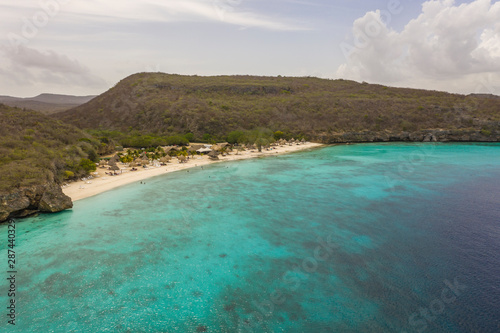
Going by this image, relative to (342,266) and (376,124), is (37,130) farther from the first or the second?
(376,124)

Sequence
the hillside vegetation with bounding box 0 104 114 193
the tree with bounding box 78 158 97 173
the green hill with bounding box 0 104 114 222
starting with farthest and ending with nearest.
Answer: the tree with bounding box 78 158 97 173, the hillside vegetation with bounding box 0 104 114 193, the green hill with bounding box 0 104 114 222

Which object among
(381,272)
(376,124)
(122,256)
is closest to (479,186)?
(381,272)

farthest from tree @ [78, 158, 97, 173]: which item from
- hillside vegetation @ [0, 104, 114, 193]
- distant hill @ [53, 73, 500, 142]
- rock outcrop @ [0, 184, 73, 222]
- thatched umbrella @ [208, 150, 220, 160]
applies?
distant hill @ [53, 73, 500, 142]

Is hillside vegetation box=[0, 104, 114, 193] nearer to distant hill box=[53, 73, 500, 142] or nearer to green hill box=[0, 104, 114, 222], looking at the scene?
green hill box=[0, 104, 114, 222]

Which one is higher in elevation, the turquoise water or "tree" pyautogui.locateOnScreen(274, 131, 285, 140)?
"tree" pyautogui.locateOnScreen(274, 131, 285, 140)

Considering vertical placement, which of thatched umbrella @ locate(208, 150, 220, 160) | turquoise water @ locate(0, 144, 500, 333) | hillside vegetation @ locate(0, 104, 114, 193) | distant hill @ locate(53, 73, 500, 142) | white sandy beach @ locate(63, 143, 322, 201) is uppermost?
distant hill @ locate(53, 73, 500, 142)

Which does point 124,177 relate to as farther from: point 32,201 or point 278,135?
point 278,135
